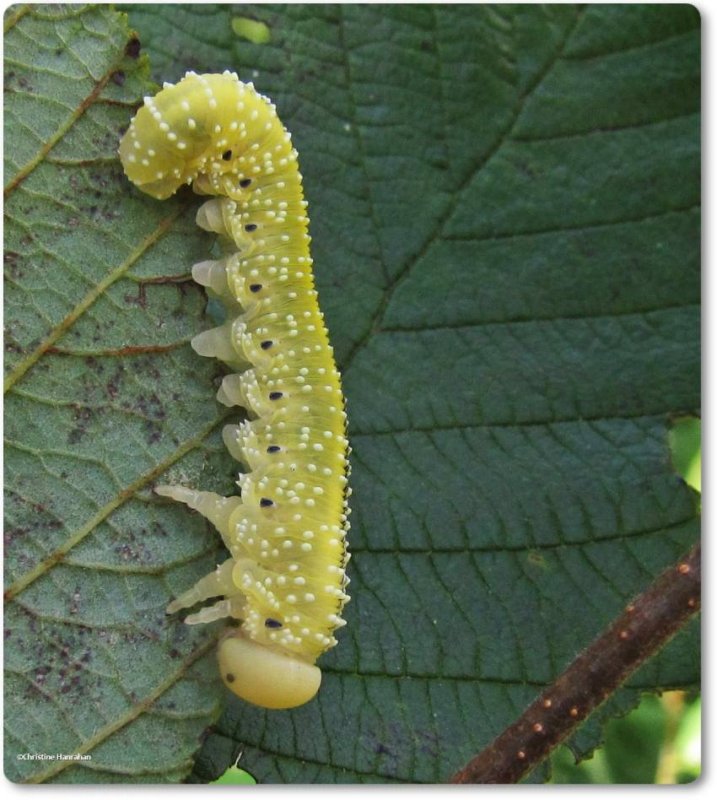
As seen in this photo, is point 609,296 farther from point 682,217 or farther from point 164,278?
point 164,278

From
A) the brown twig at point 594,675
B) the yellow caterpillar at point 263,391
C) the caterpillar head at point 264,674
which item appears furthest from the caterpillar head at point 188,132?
the brown twig at point 594,675

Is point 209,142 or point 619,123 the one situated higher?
point 619,123

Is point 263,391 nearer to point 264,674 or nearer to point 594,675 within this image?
point 264,674

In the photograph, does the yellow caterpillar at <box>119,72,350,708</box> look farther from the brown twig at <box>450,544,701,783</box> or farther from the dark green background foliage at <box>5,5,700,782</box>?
the brown twig at <box>450,544,701,783</box>

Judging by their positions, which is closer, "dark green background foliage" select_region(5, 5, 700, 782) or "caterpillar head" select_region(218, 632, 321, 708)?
"caterpillar head" select_region(218, 632, 321, 708)

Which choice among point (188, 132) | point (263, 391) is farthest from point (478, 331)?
point (188, 132)

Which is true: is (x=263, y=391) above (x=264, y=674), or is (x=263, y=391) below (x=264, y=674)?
above

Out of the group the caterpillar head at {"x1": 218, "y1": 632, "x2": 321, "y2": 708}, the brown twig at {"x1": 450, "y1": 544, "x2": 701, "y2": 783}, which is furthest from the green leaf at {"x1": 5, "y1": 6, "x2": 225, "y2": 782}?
the brown twig at {"x1": 450, "y1": 544, "x2": 701, "y2": 783}

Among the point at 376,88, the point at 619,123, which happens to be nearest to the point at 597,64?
the point at 619,123
